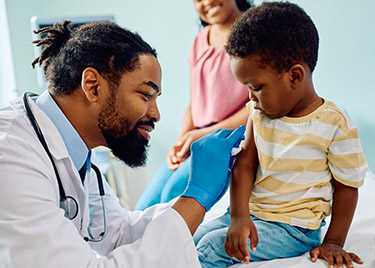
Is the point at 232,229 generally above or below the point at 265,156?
below

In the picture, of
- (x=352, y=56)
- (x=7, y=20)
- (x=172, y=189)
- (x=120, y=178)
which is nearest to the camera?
(x=172, y=189)

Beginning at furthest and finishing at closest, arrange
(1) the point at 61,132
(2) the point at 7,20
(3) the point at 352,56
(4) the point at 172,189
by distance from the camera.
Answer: (2) the point at 7,20
(3) the point at 352,56
(4) the point at 172,189
(1) the point at 61,132

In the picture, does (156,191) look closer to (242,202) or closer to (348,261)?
(242,202)

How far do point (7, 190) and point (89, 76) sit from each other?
0.40 meters

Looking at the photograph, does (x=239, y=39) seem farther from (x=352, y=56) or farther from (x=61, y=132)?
(x=352, y=56)

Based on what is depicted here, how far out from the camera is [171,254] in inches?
40.5

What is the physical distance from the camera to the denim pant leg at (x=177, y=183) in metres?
1.98

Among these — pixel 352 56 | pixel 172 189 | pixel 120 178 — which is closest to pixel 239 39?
pixel 172 189

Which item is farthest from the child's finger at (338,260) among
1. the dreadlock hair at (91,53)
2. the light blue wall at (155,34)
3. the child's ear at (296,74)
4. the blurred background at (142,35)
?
the light blue wall at (155,34)

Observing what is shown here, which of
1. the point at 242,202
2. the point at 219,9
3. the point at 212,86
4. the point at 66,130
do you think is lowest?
the point at 242,202

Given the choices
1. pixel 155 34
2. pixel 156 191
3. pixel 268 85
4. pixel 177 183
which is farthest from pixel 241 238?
pixel 155 34

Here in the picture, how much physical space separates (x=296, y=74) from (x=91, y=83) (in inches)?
22.2

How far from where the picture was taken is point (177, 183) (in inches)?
A: 78.7

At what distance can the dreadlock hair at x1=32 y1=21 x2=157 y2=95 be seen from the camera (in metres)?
1.22
